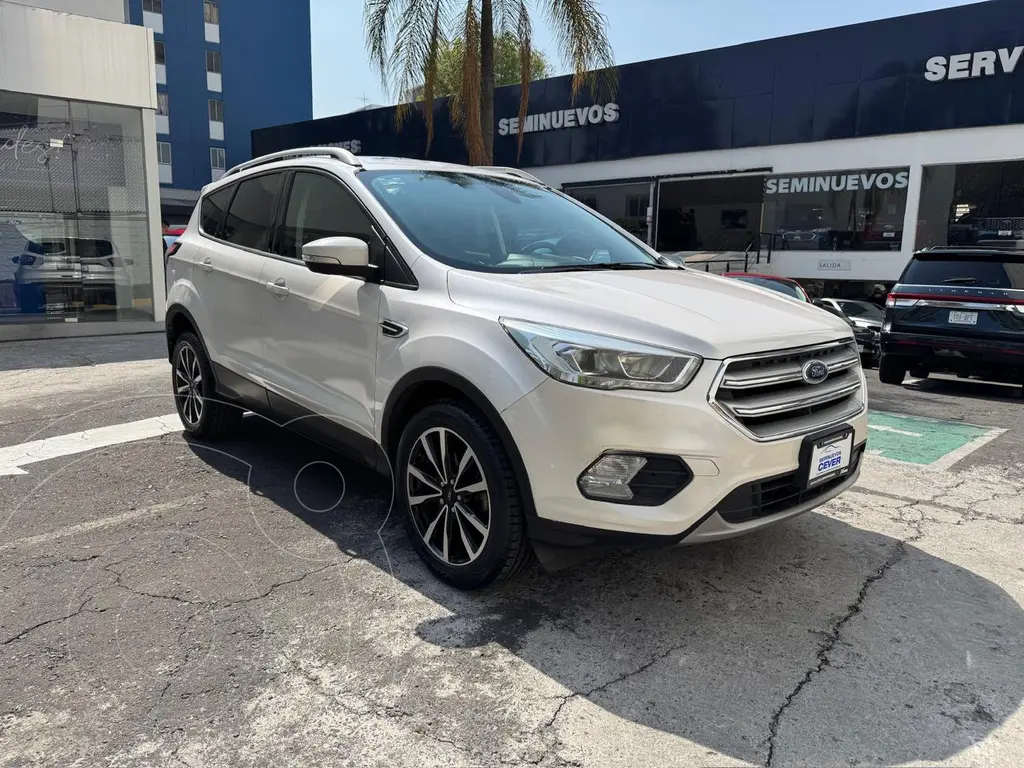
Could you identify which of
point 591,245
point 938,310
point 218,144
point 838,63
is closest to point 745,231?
point 838,63

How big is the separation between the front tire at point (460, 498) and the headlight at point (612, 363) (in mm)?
411

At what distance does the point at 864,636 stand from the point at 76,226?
1275 centimetres

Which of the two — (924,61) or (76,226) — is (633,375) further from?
(924,61)

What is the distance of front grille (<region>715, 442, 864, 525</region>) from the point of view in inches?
107

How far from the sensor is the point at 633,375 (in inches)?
105

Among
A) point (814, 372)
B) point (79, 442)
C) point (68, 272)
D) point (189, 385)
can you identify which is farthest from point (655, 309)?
point (68, 272)

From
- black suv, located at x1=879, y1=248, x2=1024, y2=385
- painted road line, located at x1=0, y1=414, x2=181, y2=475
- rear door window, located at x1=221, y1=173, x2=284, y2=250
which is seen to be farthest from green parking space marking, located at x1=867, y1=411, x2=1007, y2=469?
painted road line, located at x1=0, y1=414, x2=181, y2=475

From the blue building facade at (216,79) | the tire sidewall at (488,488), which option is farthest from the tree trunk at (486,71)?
the blue building facade at (216,79)

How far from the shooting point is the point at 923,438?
611 centimetres

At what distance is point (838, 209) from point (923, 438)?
44.4 ft

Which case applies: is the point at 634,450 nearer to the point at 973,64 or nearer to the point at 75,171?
the point at 75,171

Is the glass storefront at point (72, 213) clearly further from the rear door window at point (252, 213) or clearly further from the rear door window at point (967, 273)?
the rear door window at point (967, 273)

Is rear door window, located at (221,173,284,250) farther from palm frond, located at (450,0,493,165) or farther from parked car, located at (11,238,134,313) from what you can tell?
parked car, located at (11,238,134,313)

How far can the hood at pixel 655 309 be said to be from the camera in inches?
108
